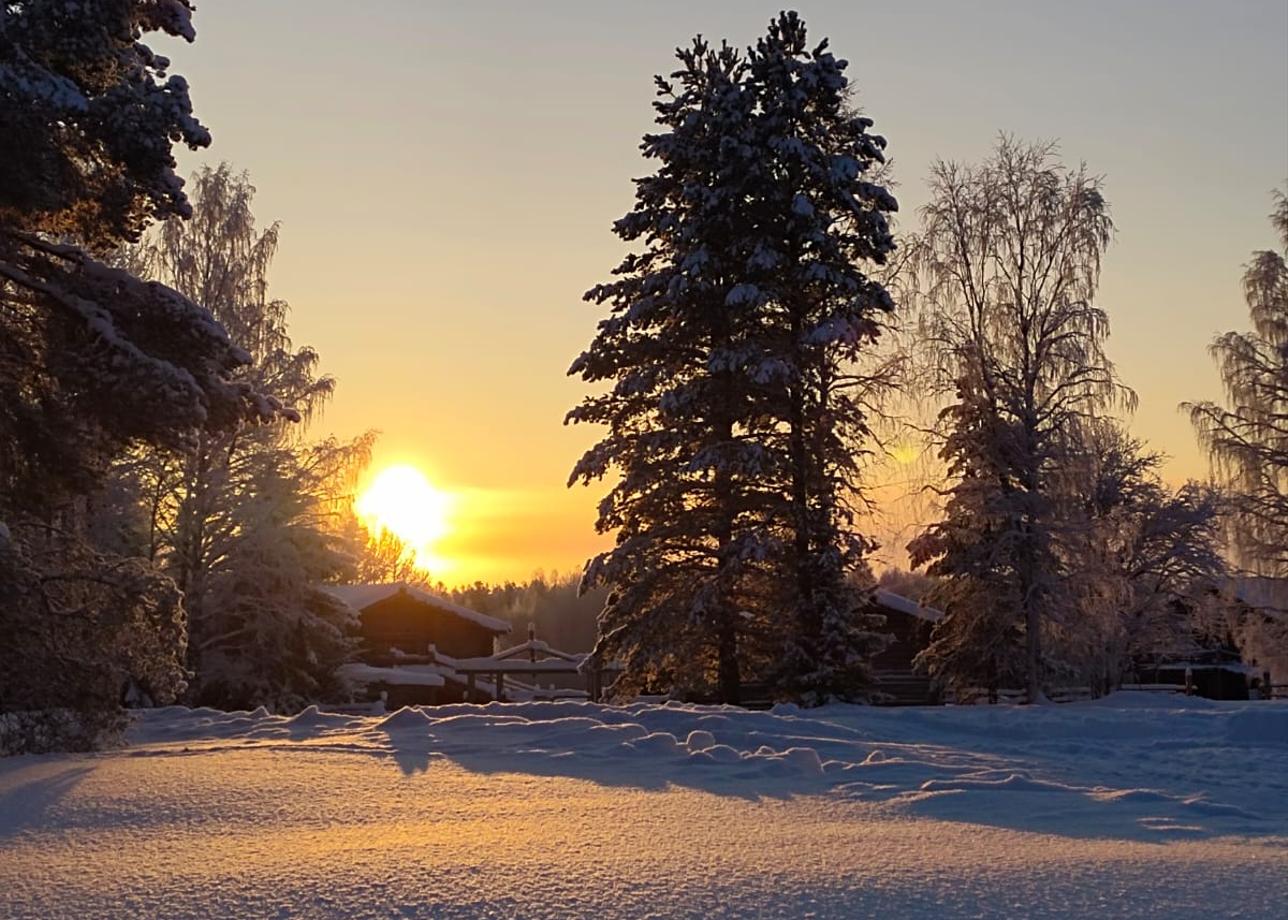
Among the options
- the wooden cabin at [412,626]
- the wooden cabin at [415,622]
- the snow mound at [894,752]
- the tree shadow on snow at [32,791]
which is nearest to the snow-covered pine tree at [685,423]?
the snow mound at [894,752]

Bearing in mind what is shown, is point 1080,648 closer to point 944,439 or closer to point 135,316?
point 944,439

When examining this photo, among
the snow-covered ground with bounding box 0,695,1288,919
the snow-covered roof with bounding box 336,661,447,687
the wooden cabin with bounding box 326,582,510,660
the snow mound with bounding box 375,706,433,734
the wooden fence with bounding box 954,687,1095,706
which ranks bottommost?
the snow-covered ground with bounding box 0,695,1288,919

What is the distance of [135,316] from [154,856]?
8949mm

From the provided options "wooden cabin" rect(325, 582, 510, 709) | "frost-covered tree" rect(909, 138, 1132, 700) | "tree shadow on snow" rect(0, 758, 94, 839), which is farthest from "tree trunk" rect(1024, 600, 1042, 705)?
"tree shadow on snow" rect(0, 758, 94, 839)

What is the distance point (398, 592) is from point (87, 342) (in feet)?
101

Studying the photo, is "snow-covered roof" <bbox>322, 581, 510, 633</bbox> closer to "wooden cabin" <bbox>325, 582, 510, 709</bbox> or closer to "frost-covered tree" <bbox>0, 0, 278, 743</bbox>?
"wooden cabin" <bbox>325, 582, 510, 709</bbox>

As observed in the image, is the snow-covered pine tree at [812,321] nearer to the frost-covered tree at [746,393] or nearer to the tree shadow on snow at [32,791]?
the frost-covered tree at [746,393]

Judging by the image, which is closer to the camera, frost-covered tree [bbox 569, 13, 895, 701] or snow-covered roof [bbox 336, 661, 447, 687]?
frost-covered tree [bbox 569, 13, 895, 701]

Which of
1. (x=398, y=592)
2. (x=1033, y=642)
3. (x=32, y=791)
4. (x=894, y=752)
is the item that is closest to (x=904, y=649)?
(x=1033, y=642)

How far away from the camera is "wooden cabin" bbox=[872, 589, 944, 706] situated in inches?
1425

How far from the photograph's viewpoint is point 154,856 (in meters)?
6.73

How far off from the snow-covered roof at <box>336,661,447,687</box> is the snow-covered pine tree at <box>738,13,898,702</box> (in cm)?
1504

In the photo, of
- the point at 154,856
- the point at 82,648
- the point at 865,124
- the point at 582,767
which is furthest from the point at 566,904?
the point at 865,124

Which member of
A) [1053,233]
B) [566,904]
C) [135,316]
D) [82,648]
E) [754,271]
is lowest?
[566,904]
